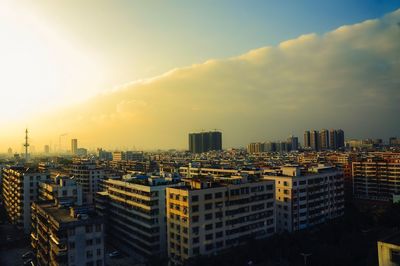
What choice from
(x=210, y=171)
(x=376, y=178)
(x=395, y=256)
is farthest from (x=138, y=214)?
(x=376, y=178)

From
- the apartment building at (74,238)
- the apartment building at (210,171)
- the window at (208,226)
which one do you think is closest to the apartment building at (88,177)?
the apartment building at (210,171)

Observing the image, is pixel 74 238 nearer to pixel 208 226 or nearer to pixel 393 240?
pixel 208 226

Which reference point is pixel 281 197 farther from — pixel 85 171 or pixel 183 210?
pixel 85 171

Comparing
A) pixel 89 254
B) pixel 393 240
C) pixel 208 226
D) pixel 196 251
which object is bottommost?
pixel 196 251

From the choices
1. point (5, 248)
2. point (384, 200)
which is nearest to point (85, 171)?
point (5, 248)

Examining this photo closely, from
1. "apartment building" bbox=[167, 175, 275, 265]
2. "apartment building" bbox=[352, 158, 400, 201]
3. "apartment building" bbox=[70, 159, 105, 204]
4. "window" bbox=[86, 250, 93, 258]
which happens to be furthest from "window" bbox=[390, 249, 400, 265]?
"apartment building" bbox=[70, 159, 105, 204]

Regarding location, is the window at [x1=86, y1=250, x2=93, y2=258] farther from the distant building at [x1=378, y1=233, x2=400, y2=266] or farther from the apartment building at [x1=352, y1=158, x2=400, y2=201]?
the apartment building at [x1=352, y1=158, x2=400, y2=201]
